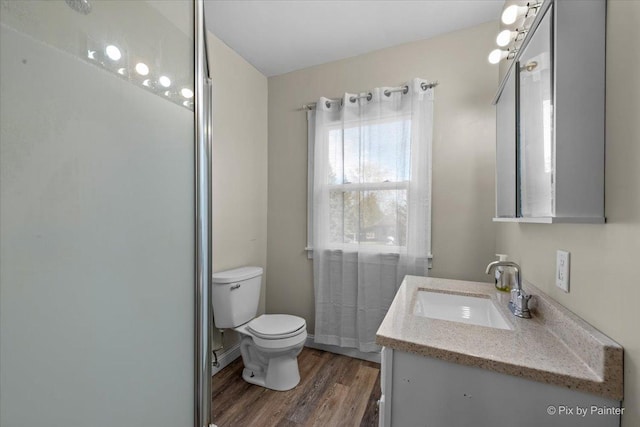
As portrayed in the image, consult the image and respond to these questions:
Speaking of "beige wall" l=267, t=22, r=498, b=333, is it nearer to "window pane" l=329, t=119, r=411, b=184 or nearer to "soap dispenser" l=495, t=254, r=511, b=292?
"window pane" l=329, t=119, r=411, b=184

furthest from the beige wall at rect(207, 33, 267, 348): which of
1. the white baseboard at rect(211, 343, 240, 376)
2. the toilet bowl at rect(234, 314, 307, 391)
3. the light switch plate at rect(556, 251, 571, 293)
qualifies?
the light switch plate at rect(556, 251, 571, 293)

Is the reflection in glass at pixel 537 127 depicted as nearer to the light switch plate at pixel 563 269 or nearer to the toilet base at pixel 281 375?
the light switch plate at pixel 563 269

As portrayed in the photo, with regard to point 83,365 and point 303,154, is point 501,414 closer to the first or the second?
point 83,365

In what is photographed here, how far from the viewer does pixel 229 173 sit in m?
2.11

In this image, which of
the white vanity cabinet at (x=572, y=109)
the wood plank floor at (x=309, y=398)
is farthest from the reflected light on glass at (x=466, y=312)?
the wood plank floor at (x=309, y=398)

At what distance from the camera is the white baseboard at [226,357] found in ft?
6.51

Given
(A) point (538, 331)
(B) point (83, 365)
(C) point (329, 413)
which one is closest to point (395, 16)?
(A) point (538, 331)

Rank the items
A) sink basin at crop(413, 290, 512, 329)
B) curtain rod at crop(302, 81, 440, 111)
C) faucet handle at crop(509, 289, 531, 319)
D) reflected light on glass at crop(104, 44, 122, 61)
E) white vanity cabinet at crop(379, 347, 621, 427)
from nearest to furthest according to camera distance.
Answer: reflected light on glass at crop(104, 44, 122, 61)
white vanity cabinet at crop(379, 347, 621, 427)
faucet handle at crop(509, 289, 531, 319)
sink basin at crop(413, 290, 512, 329)
curtain rod at crop(302, 81, 440, 111)

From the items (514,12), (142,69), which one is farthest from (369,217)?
(142,69)

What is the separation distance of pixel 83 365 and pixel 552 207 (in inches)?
48.7

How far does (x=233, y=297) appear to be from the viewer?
6.19 ft

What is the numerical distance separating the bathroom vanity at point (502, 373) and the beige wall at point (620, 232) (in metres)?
0.04

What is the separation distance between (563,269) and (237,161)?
2.09 meters

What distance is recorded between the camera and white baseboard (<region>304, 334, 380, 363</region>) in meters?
→ 2.11
